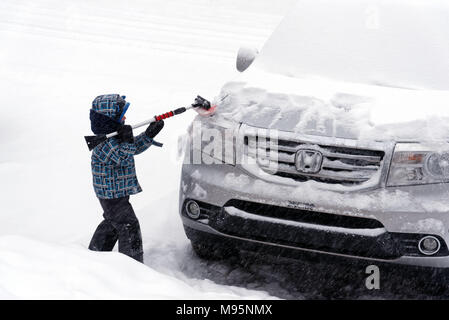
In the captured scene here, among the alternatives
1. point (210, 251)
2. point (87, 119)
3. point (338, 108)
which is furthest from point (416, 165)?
point (87, 119)

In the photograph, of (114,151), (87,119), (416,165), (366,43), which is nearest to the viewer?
(416,165)

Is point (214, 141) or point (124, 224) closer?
point (214, 141)

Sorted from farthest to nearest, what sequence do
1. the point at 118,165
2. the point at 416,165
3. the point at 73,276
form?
the point at 118,165 < the point at 416,165 < the point at 73,276

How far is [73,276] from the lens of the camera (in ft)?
9.43

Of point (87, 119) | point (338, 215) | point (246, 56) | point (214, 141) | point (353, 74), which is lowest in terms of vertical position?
point (338, 215)

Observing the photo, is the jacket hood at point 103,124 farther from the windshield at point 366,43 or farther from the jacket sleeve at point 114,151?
the windshield at point 366,43

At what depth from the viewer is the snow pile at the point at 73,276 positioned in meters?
2.70

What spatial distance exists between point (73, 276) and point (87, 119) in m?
4.47

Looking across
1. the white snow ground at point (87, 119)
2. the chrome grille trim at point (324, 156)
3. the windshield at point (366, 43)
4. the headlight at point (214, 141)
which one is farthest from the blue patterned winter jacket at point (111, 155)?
the windshield at point (366, 43)

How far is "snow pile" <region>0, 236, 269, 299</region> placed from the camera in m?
2.70

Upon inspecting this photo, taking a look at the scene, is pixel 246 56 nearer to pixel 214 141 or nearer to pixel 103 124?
pixel 214 141

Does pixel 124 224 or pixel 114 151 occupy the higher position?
pixel 114 151
